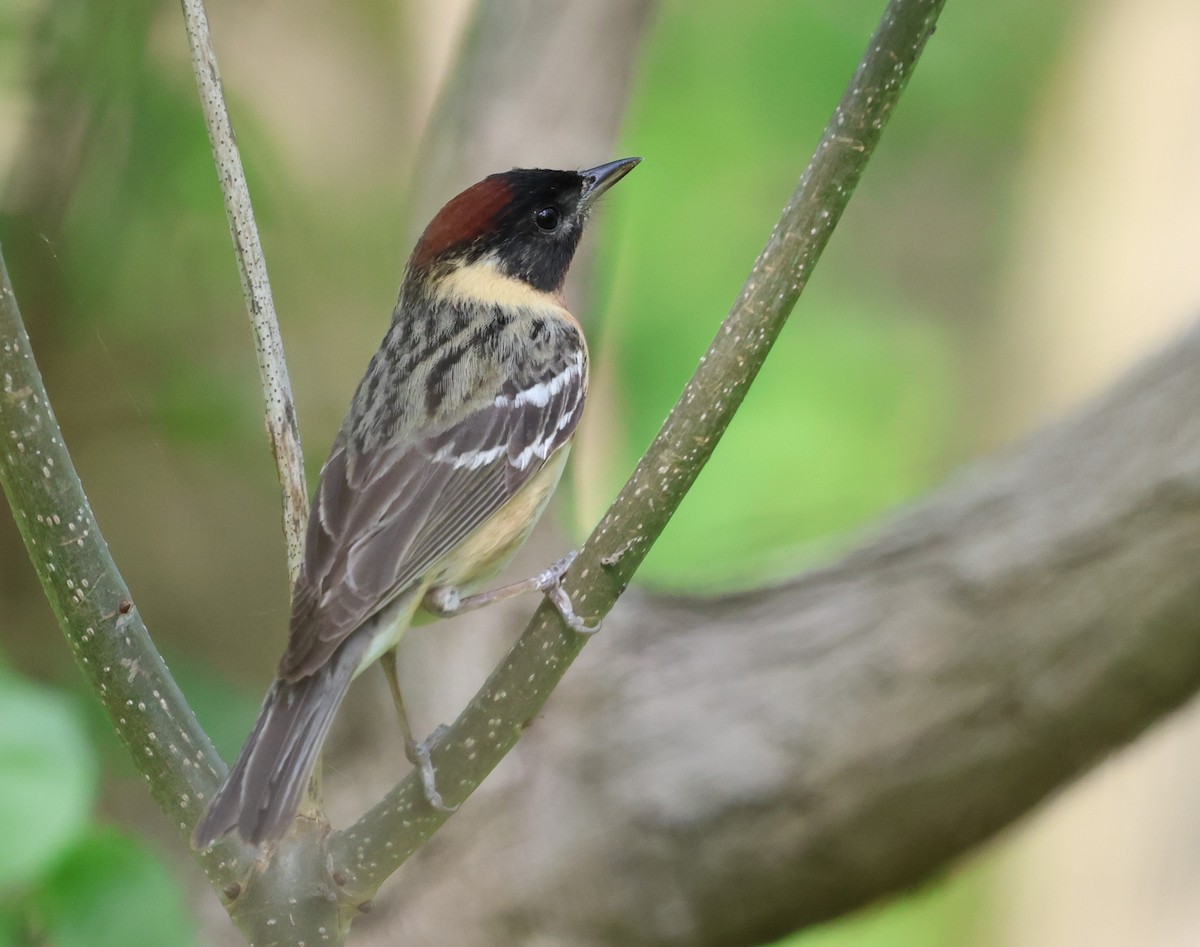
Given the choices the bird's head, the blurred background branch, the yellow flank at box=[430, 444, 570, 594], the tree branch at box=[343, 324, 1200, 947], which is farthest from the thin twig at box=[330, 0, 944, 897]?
the tree branch at box=[343, 324, 1200, 947]

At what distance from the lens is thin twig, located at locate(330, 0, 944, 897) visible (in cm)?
162

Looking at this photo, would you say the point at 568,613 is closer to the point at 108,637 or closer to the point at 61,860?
the point at 108,637

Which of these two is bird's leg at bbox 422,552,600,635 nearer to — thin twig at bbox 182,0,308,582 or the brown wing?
the brown wing

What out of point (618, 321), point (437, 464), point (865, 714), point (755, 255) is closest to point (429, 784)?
point (437, 464)

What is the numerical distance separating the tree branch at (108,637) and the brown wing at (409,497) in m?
0.22

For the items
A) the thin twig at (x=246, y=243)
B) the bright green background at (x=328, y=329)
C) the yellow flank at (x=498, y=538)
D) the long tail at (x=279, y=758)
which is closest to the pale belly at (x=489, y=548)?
the yellow flank at (x=498, y=538)

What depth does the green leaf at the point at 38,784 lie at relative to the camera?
174 centimetres

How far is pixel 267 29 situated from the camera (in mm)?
4293

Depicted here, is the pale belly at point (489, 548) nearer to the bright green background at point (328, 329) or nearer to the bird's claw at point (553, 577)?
the bird's claw at point (553, 577)

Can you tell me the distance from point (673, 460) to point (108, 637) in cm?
82

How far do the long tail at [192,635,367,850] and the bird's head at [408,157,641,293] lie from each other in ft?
3.57

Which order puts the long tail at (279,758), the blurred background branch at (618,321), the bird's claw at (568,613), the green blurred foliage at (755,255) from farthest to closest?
the green blurred foliage at (755,255)
the blurred background branch at (618,321)
the bird's claw at (568,613)
the long tail at (279,758)

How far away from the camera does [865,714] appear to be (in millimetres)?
3035

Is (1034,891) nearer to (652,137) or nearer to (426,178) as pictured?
(652,137)
